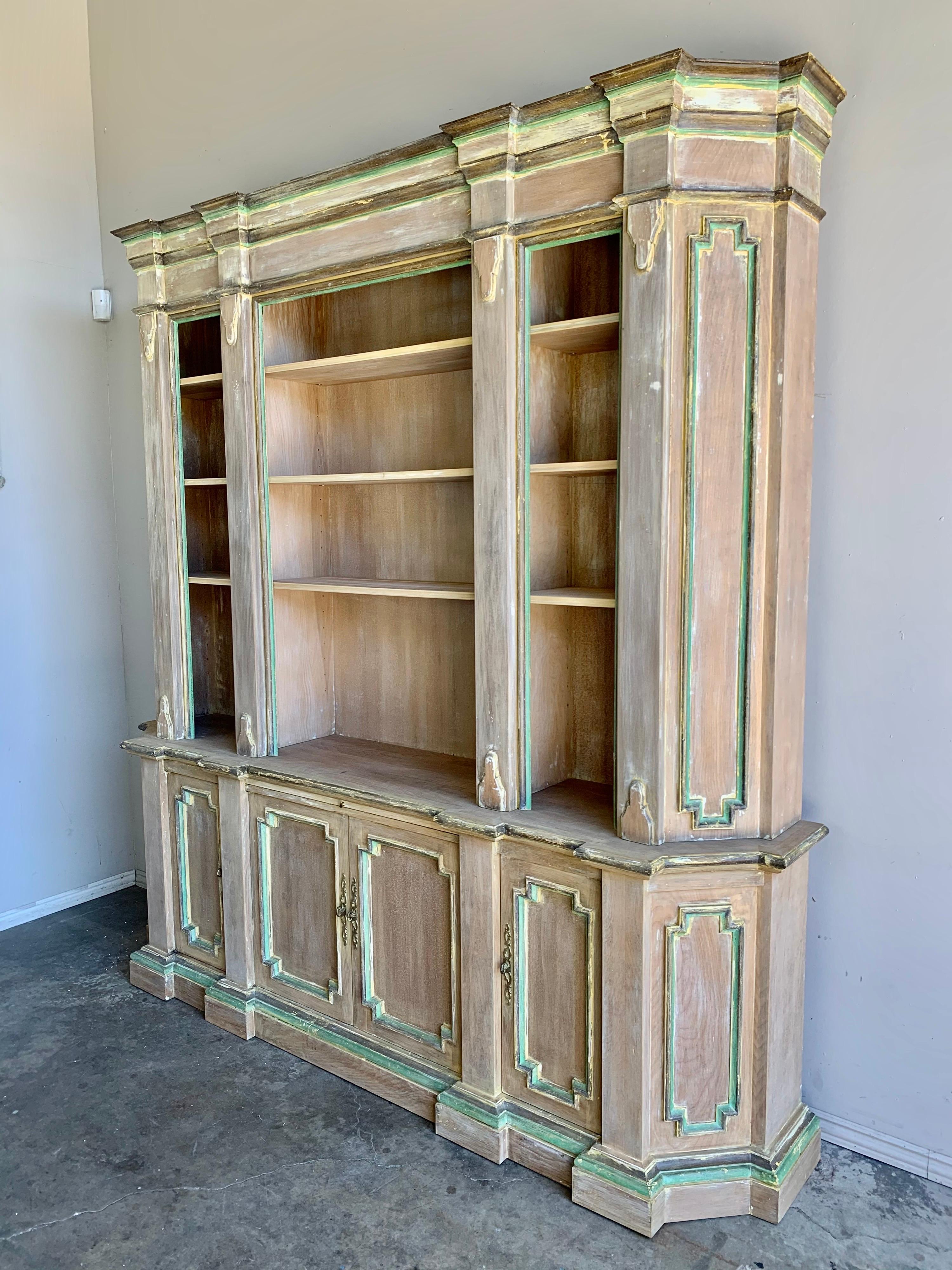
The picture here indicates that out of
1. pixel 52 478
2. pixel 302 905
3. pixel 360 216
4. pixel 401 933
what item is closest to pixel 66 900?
pixel 302 905

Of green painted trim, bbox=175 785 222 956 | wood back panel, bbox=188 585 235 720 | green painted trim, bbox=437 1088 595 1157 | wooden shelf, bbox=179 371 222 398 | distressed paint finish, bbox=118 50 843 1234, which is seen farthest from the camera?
wood back panel, bbox=188 585 235 720

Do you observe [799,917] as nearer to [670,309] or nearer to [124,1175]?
[670,309]

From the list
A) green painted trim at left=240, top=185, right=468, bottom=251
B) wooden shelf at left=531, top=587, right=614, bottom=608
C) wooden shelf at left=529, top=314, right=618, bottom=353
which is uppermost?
green painted trim at left=240, top=185, right=468, bottom=251

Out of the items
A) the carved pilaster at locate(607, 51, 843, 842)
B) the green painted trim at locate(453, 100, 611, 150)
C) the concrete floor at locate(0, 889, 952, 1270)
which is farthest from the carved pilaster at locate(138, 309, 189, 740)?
the carved pilaster at locate(607, 51, 843, 842)

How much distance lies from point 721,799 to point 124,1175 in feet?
6.30

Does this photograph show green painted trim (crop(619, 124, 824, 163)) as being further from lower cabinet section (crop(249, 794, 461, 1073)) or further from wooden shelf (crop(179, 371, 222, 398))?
lower cabinet section (crop(249, 794, 461, 1073))

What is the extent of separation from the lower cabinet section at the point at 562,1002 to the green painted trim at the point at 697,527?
176 millimetres

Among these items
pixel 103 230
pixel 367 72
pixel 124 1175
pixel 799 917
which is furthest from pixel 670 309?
pixel 103 230

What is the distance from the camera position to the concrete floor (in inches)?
87.8

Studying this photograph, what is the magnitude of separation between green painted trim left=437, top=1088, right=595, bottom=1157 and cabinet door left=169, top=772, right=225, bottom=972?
1121 mm

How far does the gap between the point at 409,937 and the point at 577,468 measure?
4.87ft

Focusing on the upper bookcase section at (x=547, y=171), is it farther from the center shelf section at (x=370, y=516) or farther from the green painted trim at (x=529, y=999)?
the green painted trim at (x=529, y=999)

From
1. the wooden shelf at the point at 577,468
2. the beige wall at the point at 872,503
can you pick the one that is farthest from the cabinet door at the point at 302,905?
the beige wall at the point at 872,503

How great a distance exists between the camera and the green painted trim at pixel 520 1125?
2434mm
